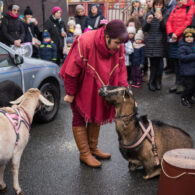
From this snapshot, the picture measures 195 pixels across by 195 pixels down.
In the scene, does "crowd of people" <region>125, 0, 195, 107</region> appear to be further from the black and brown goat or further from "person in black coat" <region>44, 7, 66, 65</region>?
the black and brown goat

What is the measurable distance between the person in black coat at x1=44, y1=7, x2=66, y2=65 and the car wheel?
3.32 metres

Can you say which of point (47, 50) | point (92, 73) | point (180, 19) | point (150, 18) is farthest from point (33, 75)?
point (180, 19)

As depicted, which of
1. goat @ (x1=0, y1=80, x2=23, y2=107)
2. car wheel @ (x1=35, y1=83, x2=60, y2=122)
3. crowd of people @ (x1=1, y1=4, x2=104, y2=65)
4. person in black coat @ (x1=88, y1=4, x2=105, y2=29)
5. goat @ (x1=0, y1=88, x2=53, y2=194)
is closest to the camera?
goat @ (x1=0, y1=88, x2=53, y2=194)

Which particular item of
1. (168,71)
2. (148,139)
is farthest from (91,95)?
(168,71)

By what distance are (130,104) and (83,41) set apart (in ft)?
3.05

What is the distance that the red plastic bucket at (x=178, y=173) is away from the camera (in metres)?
2.61

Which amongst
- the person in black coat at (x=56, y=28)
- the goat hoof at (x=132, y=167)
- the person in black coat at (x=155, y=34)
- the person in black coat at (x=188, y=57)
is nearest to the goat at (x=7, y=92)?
the goat hoof at (x=132, y=167)

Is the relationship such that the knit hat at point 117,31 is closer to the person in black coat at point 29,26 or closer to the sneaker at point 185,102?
the sneaker at point 185,102

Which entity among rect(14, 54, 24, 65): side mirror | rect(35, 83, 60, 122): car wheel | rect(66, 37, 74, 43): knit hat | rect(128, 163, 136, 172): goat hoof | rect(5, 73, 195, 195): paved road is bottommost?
rect(5, 73, 195, 195): paved road

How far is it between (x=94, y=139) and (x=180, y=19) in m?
4.39

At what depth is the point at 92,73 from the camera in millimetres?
3322

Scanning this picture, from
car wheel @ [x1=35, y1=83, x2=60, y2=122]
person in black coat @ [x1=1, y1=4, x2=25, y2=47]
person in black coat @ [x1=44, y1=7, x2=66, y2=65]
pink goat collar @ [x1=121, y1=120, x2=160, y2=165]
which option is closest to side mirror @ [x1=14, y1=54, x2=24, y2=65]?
car wheel @ [x1=35, y1=83, x2=60, y2=122]

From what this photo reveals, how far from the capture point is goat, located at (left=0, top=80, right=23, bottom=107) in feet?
12.4

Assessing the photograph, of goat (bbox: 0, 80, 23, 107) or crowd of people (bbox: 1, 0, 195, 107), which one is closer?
goat (bbox: 0, 80, 23, 107)
